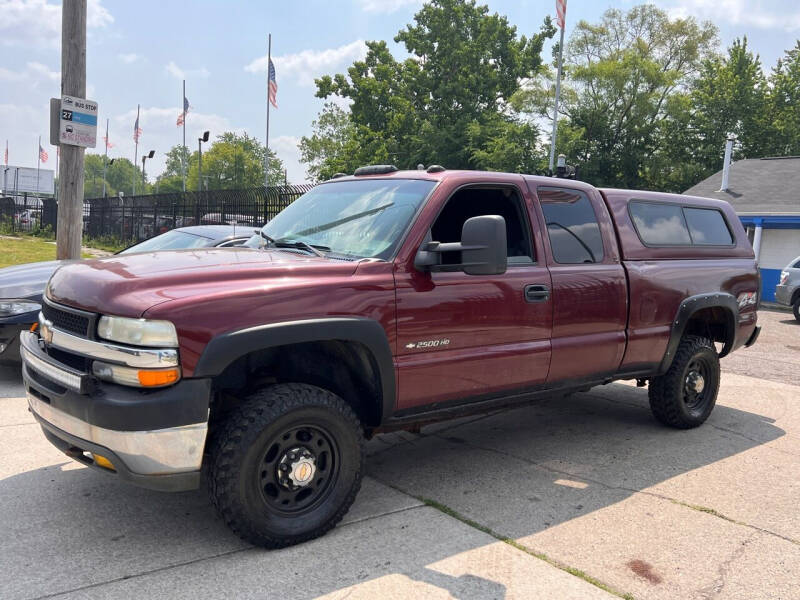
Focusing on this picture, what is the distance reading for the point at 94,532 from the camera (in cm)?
335

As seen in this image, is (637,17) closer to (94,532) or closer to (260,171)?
(94,532)

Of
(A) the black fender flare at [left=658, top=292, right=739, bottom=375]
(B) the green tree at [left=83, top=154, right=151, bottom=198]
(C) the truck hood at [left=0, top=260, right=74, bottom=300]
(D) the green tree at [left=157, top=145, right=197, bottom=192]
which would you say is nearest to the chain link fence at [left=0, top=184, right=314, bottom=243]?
(C) the truck hood at [left=0, top=260, right=74, bottom=300]

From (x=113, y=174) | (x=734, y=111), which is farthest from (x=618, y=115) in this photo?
(x=113, y=174)

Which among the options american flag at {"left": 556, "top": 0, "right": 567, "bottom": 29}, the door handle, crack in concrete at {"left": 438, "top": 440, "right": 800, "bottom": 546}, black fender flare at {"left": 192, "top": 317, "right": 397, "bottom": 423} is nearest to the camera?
black fender flare at {"left": 192, "top": 317, "right": 397, "bottom": 423}

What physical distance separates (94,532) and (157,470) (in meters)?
0.77

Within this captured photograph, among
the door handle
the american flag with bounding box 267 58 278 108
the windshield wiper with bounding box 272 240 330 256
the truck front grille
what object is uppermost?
the american flag with bounding box 267 58 278 108

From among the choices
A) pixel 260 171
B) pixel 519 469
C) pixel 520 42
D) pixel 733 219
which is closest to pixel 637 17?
pixel 520 42

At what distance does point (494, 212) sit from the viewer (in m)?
4.45

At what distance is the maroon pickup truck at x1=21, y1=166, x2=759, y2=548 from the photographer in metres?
2.92

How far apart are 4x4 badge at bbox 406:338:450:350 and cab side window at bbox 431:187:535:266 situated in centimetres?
72

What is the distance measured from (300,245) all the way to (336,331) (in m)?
0.90

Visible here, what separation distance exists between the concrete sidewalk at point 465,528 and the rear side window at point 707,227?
1.70m

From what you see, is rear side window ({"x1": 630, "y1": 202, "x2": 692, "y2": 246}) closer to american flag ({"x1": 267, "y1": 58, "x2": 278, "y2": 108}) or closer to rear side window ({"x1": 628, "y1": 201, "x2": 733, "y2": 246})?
rear side window ({"x1": 628, "y1": 201, "x2": 733, "y2": 246})

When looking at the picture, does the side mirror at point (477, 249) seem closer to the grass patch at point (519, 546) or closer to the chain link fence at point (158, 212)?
the grass patch at point (519, 546)
